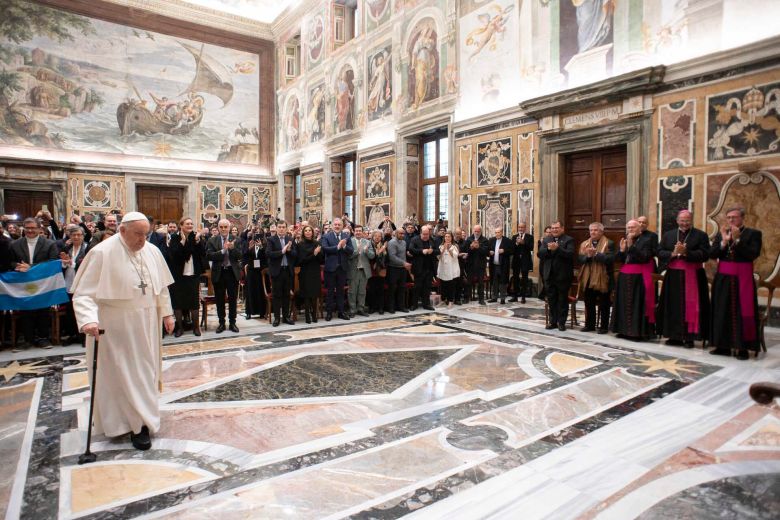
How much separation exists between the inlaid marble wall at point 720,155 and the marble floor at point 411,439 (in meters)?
2.35

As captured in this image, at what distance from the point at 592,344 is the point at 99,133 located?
18113mm

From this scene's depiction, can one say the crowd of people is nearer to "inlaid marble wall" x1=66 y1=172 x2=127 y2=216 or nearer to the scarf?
the scarf

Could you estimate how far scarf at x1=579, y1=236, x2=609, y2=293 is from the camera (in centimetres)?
678

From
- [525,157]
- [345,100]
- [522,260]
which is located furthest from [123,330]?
[345,100]

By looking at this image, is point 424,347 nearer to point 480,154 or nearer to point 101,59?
point 480,154

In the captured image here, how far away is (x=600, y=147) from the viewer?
29.6 feet

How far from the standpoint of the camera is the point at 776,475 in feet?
9.20

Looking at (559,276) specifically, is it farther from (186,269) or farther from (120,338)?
(120,338)

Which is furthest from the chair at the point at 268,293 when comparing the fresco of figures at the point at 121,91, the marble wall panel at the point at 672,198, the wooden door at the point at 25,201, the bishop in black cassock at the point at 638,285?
the fresco of figures at the point at 121,91

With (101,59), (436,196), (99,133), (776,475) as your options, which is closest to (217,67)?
(101,59)

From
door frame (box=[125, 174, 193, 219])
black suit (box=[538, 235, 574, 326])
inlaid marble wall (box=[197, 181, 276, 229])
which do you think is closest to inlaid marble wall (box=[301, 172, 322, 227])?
inlaid marble wall (box=[197, 181, 276, 229])

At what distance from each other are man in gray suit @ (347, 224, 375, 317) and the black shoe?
5.34 meters

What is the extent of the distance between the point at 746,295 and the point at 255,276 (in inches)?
285

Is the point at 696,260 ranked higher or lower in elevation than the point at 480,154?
lower
